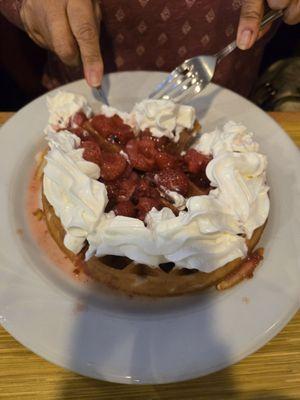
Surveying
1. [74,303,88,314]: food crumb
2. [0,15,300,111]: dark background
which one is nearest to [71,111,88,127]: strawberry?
[74,303,88,314]: food crumb

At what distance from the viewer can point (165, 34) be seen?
1888mm

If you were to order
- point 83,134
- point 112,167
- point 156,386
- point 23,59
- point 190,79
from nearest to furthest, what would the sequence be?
1. point 156,386
2. point 112,167
3. point 83,134
4. point 190,79
5. point 23,59

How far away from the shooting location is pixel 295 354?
1.26 m

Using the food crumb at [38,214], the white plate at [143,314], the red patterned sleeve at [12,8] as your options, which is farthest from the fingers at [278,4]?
the food crumb at [38,214]

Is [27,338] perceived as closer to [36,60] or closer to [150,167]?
[150,167]

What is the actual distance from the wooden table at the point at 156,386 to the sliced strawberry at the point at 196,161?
0.59 meters

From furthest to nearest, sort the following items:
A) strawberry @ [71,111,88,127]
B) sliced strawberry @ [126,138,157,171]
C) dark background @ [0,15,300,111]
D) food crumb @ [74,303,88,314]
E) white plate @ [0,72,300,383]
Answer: dark background @ [0,15,300,111], strawberry @ [71,111,88,127], sliced strawberry @ [126,138,157,171], food crumb @ [74,303,88,314], white plate @ [0,72,300,383]

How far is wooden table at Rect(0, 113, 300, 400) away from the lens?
1.18 meters

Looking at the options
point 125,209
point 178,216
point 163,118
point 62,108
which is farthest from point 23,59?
point 178,216

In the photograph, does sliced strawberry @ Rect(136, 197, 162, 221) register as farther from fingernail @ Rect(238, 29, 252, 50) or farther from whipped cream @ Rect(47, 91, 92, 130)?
fingernail @ Rect(238, 29, 252, 50)

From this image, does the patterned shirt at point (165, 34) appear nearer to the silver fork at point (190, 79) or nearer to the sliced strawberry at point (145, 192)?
the silver fork at point (190, 79)

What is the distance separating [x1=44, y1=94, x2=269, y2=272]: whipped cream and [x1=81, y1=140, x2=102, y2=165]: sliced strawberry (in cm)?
2

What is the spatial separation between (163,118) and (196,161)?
19cm

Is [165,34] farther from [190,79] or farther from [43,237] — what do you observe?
[43,237]
